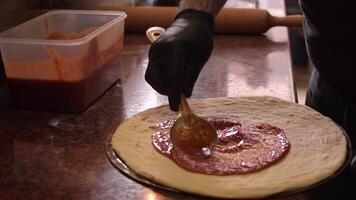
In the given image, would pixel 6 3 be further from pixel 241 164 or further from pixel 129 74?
pixel 241 164

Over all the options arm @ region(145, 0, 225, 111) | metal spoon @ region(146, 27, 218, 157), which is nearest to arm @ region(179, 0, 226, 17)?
arm @ region(145, 0, 225, 111)

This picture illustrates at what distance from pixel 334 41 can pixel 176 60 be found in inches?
14.6

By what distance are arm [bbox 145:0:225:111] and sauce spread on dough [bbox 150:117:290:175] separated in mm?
86

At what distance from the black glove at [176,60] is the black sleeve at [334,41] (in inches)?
10.0

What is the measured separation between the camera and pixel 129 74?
131 cm

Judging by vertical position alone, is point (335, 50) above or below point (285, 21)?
above

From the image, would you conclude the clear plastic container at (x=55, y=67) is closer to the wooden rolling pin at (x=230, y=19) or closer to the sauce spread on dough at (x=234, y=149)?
the sauce spread on dough at (x=234, y=149)

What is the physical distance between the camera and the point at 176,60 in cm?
89

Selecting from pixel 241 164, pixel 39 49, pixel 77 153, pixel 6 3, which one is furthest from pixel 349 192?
pixel 6 3

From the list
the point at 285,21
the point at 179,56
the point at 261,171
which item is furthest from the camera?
the point at 285,21

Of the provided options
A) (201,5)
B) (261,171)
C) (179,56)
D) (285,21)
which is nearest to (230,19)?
(285,21)

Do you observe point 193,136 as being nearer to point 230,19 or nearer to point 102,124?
point 102,124

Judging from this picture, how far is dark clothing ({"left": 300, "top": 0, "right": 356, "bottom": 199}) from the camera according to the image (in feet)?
3.27

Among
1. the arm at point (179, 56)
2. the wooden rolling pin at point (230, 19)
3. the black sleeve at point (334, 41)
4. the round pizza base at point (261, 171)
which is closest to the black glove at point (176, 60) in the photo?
the arm at point (179, 56)
